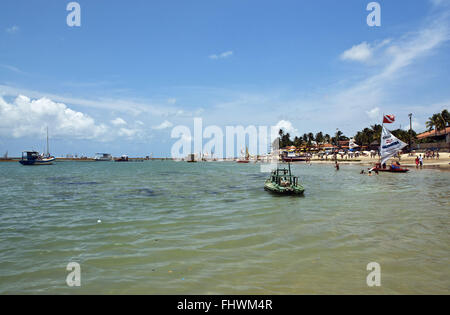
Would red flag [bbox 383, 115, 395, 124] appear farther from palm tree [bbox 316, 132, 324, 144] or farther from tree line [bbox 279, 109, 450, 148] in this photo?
palm tree [bbox 316, 132, 324, 144]

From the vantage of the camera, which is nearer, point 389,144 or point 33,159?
point 389,144

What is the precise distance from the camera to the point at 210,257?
976cm

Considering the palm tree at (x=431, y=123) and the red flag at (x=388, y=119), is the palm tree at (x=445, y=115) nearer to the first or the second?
the palm tree at (x=431, y=123)

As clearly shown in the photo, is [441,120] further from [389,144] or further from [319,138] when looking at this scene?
[319,138]

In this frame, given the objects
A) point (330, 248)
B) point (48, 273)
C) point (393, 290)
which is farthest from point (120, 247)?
point (393, 290)

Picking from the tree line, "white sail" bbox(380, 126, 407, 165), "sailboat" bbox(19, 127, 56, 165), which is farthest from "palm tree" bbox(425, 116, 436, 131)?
"sailboat" bbox(19, 127, 56, 165)

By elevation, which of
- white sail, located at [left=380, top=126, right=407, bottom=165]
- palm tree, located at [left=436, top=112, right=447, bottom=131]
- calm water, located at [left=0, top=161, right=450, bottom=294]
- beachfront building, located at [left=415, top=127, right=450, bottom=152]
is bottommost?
calm water, located at [left=0, top=161, right=450, bottom=294]

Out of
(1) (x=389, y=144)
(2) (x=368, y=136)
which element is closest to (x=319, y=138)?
(2) (x=368, y=136)

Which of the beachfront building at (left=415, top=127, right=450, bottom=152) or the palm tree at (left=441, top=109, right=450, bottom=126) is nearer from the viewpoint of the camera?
the beachfront building at (left=415, top=127, right=450, bottom=152)

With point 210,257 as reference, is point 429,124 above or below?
above

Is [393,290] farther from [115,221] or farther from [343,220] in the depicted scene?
[115,221]

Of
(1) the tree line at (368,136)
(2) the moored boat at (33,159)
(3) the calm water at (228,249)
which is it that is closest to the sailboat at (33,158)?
(2) the moored boat at (33,159)

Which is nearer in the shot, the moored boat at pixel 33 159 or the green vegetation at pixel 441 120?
the green vegetation at pixel 441 120
